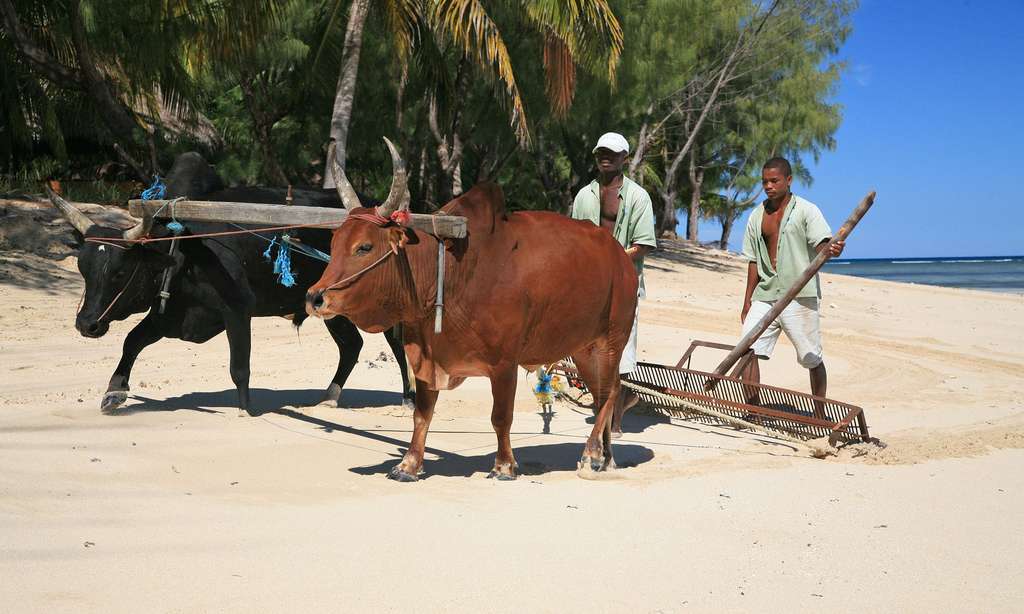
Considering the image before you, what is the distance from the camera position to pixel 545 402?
7.83m

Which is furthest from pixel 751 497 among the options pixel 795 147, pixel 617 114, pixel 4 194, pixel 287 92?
pixel 795 147

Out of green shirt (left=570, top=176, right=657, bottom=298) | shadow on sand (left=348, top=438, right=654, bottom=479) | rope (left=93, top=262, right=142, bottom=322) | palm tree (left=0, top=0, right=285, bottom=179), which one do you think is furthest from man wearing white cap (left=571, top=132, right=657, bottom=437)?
palm tree (left=0, top=0, right=285, bottom=179)

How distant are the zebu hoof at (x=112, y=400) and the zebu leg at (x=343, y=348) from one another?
1.69 meters

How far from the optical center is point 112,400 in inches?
284

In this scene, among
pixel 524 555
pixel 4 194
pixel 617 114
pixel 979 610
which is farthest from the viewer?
pixel 617 114

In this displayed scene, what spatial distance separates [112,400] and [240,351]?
964 millimetres

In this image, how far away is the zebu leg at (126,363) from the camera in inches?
284

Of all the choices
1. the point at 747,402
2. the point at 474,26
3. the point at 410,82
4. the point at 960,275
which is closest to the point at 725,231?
the point at 960,275

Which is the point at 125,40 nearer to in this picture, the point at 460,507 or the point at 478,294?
the point at 478,294

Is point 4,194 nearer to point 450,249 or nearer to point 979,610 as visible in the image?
point 450,249

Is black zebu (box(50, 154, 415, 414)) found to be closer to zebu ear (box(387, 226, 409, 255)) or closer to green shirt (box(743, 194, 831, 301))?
zebu ear (box(387, 226, 409, 255))

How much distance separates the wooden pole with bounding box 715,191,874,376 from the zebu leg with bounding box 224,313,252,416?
364 cm

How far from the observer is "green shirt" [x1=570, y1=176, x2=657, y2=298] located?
725 centimetres

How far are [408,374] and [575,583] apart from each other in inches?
176
